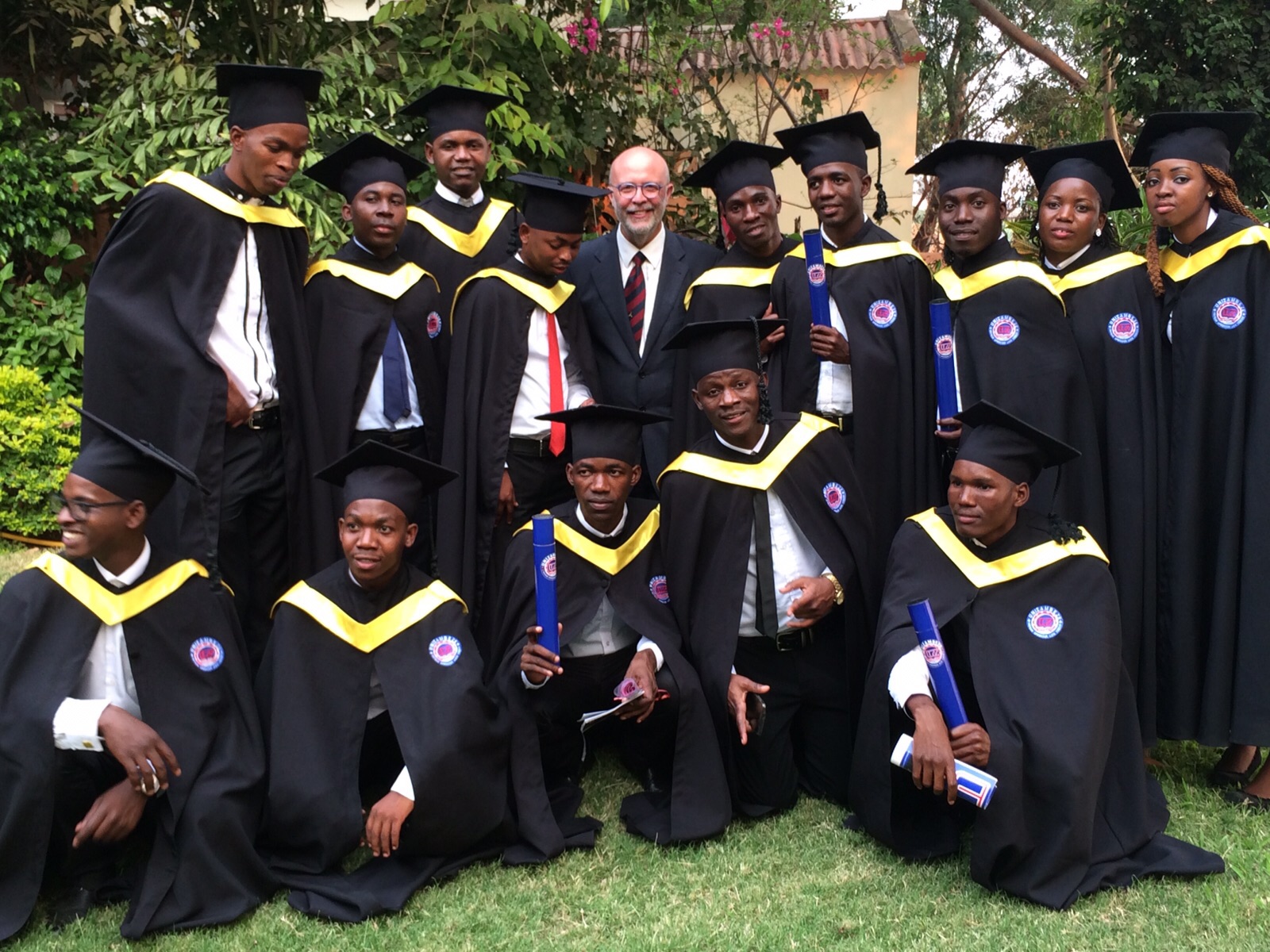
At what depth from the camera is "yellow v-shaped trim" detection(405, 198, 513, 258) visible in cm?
586

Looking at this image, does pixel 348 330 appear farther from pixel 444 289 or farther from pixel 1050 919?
pixel 1050 919

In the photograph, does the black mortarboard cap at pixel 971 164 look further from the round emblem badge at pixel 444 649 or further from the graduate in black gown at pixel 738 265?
the round emblem badge at pixel 444 649

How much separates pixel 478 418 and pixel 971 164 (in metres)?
2.28

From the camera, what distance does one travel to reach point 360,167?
542cm

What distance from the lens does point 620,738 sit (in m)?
5.22

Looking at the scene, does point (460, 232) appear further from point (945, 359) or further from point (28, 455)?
point (28, 455)

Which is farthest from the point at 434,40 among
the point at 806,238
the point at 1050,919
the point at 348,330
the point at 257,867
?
the point at 1050,919

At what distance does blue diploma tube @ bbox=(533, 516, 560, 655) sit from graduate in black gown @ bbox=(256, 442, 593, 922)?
0.40 meters

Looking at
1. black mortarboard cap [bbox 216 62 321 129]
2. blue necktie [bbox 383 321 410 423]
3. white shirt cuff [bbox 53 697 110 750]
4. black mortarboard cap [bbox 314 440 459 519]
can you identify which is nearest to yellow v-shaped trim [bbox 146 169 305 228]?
black mortarboard cap [bbox 216 62 321 129]

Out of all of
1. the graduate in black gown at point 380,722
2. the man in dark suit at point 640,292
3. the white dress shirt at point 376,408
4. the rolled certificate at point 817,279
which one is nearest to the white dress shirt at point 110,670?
the graduate in black gown at point 380,722

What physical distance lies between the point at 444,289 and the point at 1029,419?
104 inches

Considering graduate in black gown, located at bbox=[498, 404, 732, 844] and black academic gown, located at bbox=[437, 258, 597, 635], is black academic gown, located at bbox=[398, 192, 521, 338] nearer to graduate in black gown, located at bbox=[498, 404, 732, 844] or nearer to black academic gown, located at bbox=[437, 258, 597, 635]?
black academic gown, located at bbox=[437, 258, 597, 635]

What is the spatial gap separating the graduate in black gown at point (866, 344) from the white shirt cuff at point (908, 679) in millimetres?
1138

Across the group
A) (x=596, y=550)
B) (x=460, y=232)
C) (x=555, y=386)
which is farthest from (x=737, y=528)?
(x=460, y=232)
